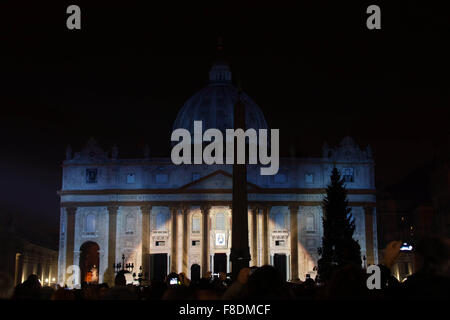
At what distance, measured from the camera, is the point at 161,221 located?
302 feet

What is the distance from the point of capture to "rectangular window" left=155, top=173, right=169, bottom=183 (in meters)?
93.2

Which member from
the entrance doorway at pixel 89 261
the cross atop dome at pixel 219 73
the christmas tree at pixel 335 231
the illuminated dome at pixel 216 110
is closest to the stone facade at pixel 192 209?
the entrance doorway at pixel 89 261

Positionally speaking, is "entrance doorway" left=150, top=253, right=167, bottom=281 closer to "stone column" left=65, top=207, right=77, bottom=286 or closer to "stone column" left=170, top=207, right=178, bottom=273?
"stone column" left=170, top=207, right=178, bottom=273

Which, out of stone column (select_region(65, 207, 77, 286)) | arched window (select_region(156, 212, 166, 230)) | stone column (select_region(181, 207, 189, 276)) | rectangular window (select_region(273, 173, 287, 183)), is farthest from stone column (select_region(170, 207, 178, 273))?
rectangular window (select_region(273, 173, 287, 183))

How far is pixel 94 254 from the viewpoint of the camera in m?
103

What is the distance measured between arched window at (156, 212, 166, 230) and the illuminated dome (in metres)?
19.3

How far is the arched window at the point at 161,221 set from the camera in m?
91.8

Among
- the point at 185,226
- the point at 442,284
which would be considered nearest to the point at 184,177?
the point at 185,226

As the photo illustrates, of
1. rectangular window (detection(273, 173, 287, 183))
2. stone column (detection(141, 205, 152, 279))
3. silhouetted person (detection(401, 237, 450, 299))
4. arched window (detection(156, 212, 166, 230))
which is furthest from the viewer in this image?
rectangular window (detection(273, 173, 287, 183))

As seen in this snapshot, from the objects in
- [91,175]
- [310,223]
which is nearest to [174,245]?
[91,175]

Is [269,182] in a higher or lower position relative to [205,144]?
→ lower

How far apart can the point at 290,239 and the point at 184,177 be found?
14.0 metres

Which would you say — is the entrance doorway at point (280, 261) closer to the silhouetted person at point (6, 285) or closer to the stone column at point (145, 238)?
the stone column at point (145, 238)
